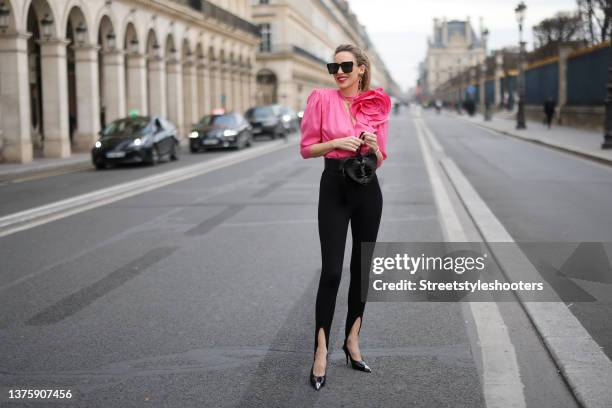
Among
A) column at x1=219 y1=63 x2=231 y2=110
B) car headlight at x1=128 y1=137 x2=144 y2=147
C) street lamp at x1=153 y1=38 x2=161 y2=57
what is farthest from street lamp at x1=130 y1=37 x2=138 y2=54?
column at x1=219 y1=63 x2=231 y2=110

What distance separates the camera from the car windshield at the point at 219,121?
3180 centimetres

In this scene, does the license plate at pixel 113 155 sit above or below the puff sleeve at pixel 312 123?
below

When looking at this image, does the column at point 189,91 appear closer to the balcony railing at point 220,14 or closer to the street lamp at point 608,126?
the balcony railing at point 220,14

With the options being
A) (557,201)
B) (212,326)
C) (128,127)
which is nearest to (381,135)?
(212,326)

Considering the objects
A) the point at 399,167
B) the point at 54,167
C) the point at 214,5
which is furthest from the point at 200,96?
the point at 399,167

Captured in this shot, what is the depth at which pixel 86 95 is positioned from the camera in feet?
97.0

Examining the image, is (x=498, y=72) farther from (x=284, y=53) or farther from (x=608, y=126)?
(x=608, y=126)

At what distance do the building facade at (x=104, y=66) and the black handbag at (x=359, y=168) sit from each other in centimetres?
2129

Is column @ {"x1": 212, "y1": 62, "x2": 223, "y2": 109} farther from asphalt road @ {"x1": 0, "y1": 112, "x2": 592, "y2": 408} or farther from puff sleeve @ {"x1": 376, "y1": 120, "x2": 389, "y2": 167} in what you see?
Answer: puff sleeve @ {"x1": 376, "y1": 120, "x2": 389, "y2": 167}

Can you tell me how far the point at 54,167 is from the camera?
75.3ft

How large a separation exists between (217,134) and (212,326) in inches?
1013

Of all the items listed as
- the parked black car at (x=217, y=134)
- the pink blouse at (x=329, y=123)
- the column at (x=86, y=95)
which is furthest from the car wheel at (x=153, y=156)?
the pink blouse at (x=329, y=123)

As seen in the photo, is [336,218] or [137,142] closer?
[336,218]

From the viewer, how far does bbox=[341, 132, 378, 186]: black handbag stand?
173 inches
